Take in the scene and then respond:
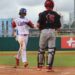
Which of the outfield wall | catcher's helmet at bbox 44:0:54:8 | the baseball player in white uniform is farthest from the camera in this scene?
the outfield wall

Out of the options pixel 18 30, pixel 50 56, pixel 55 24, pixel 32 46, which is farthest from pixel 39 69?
pixel 32 46

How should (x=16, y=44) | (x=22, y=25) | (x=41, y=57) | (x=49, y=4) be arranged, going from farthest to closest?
(x=16, y=44), (x=22, y=25), (x=41, y=57), (x=49, y=4)

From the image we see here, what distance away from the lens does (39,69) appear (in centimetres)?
1038

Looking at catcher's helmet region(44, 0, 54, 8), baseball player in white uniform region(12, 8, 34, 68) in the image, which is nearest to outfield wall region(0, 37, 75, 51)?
baseball player in white uniform region(12, 8, 34, 68)

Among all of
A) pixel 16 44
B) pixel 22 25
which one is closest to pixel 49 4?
pixel 22 25

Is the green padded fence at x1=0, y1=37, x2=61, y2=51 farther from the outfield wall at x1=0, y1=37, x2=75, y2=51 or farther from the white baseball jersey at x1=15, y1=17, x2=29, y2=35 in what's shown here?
the white baseball jersey at x1=15, y1=17, x2=29, y2=35

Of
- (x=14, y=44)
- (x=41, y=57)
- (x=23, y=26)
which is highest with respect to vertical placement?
(x=23, y=26)

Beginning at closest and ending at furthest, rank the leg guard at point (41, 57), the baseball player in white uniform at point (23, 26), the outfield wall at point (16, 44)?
the leg guard at point (41, 57) → the baseball player in white uniform at point (23, 26) → the outfield wall at point (16, 44)

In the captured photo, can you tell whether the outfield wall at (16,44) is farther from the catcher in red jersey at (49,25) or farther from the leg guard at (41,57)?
the catcher in red jersey at (49,25)

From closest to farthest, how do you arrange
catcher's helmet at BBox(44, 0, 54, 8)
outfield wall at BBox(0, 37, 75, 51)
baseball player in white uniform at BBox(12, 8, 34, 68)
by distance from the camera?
catcher's helmet at BBox(44, 0, 54, 8) → baseball player in white uniform at BBox(12, 8, 34, 68) → outfield wall at BBox(0, 37, 75, 51)

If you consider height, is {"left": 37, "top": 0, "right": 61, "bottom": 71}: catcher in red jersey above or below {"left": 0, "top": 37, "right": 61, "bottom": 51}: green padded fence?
above

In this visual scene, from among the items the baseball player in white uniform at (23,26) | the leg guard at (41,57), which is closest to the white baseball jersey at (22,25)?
the baseball player in white uniform at (23,26)

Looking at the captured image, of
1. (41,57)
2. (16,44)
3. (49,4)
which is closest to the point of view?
(49,4)

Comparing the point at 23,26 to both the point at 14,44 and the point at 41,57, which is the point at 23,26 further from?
the point at 14,44
